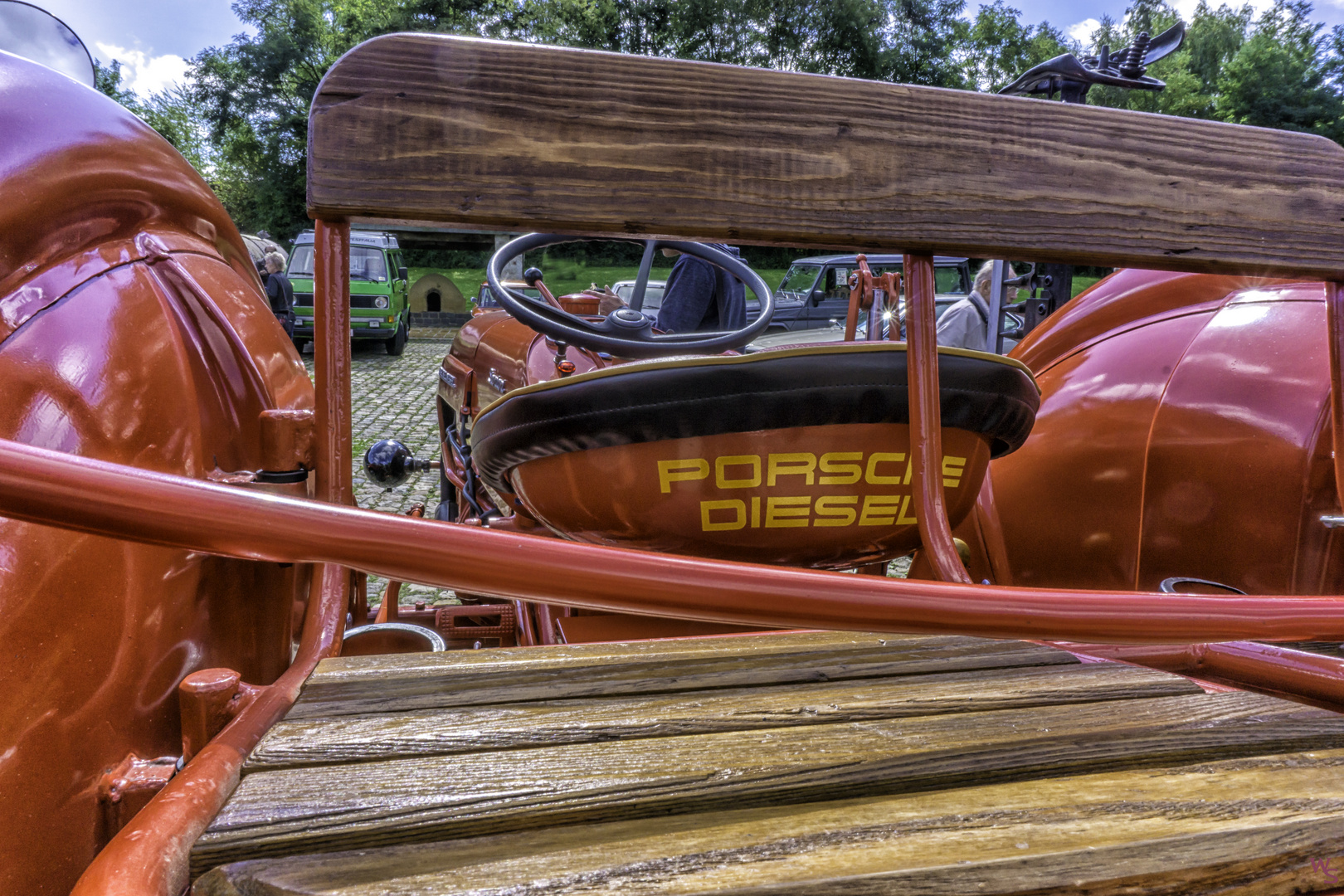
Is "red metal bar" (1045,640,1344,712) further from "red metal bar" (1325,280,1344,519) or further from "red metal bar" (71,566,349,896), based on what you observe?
"red metal bar" (71,566,349,896)

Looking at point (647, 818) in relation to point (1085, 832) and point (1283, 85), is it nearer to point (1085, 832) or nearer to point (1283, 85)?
point (1085, 832)

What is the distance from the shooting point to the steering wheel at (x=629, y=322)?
209 cm

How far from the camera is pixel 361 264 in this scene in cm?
1341

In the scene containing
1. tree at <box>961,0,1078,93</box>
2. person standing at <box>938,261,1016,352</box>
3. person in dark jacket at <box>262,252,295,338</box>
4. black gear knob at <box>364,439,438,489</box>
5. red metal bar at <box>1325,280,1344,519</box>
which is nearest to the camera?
red metal bar at <box>1325,280,1344,519</box>

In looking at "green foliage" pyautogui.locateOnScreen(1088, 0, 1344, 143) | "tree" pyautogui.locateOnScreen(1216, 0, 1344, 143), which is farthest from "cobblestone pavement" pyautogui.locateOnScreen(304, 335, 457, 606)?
"tree" pyautogui.locateOnScreen(1216, 0, 1344, 143)

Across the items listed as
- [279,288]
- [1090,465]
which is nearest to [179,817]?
[1090,465]

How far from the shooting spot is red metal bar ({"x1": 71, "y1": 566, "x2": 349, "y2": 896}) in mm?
533

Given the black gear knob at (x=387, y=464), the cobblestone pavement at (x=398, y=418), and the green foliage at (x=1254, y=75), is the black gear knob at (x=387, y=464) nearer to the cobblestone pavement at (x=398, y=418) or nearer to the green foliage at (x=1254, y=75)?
the cobblestone pavement at (x=398, y=418)

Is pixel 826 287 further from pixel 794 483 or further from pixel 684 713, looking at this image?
pixel 684 713

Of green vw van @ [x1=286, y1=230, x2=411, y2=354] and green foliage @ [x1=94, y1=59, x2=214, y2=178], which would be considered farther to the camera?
green foliage @ [x1=94, y1=59, x2=214, y2=178]

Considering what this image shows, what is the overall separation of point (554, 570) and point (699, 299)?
2.25m

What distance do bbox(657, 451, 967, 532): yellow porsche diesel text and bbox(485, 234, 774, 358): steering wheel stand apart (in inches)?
36.3

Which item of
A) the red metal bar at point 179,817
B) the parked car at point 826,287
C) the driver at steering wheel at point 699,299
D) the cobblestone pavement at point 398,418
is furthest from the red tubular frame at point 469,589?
the parked car at point 826,287

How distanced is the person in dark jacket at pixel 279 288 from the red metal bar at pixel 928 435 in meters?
9.48
